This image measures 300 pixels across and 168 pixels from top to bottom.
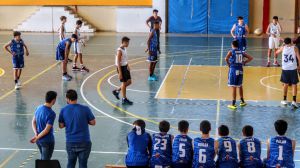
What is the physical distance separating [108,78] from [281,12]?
16.1m

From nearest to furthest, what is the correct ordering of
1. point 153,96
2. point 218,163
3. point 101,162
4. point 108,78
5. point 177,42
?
point 218,163, point 101,162, point 153,96, point 108,78, point 177,42

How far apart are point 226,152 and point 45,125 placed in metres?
3.26

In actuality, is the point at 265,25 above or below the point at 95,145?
above

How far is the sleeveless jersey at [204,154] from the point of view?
9.75 metres

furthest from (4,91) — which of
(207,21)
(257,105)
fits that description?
(207,21)

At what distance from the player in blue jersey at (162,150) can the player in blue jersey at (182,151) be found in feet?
0.29

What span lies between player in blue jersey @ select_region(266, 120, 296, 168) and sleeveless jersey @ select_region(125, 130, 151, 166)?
2040 millimetres

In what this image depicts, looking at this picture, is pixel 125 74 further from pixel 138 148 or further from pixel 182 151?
pixel 182 151

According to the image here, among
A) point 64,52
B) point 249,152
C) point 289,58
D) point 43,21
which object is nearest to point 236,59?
point 289,58

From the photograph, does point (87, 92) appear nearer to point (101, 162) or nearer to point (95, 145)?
point (95, 145)

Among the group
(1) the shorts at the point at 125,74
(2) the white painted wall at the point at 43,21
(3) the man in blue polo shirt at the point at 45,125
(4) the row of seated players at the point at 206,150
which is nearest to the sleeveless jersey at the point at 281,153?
(4) the row of seated players at the point at 206,150

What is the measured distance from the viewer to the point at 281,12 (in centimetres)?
3388

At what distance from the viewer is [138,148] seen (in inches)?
397

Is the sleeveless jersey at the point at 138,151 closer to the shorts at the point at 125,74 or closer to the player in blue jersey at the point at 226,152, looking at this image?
the player in blue jersey at the point at 226,152
